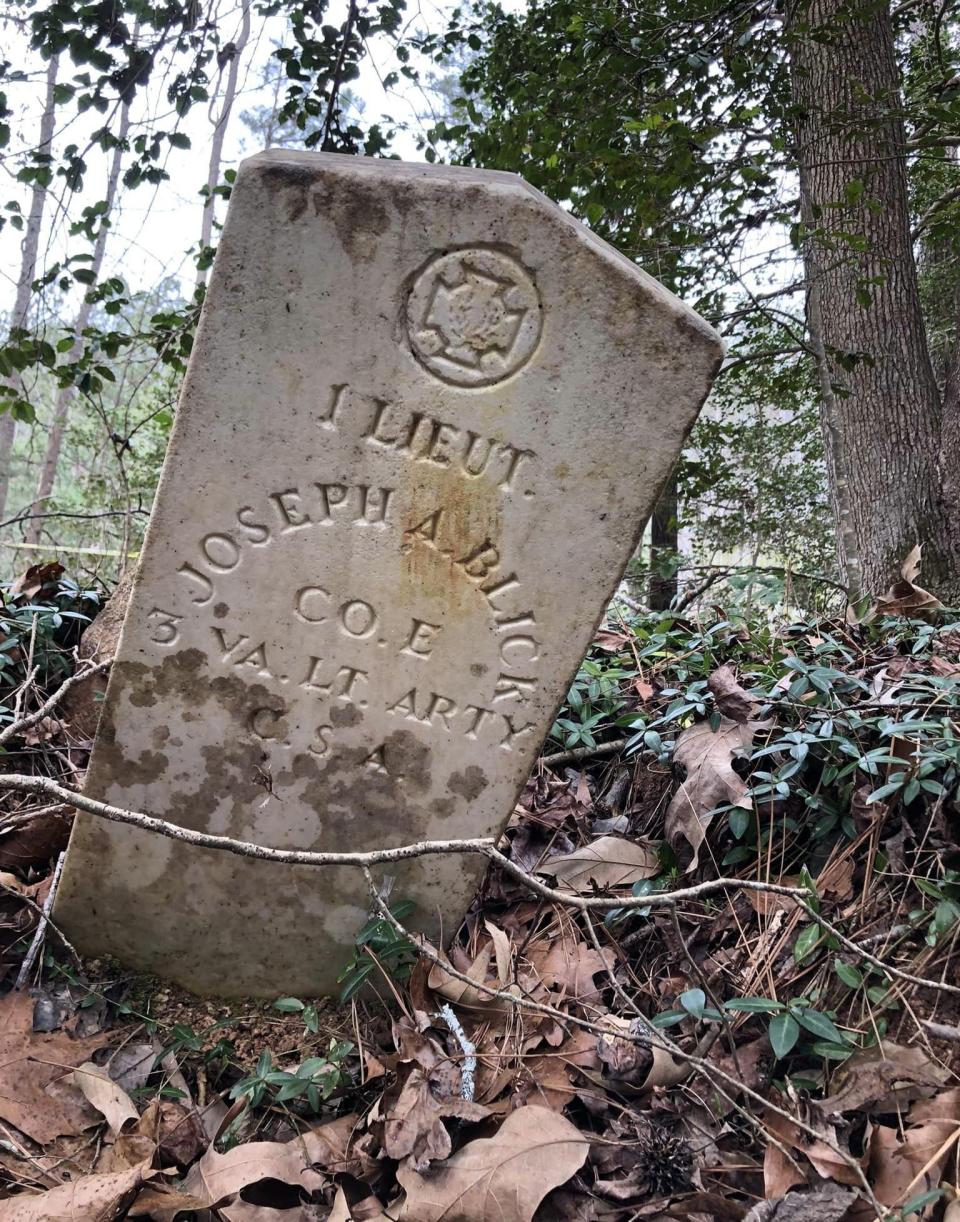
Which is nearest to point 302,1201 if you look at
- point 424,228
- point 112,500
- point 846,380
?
point 424,228

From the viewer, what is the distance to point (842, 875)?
6.33 feet

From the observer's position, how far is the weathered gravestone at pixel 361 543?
5.34 ft

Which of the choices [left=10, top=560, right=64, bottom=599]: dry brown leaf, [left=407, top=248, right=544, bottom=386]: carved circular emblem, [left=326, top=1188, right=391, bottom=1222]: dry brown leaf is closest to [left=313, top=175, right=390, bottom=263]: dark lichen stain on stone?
[left=407, top=248, right=544, bottom=386]: carved circular emblem

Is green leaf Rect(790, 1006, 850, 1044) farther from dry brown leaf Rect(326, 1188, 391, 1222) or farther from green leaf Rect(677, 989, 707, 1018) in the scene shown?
dry brown leaf Rect(326, 1188, 391, 1222)

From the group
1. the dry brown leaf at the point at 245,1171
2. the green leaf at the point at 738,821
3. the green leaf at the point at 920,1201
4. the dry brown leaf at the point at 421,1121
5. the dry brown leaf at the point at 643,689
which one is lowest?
the dry brown leaf at the point at 245,1171

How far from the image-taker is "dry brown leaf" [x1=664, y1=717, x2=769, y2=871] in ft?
6.89

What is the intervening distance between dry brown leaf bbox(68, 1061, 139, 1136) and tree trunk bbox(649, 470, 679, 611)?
3.29 metres

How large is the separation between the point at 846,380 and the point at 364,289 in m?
3.85

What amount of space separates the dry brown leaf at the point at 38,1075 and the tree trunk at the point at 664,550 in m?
3.29

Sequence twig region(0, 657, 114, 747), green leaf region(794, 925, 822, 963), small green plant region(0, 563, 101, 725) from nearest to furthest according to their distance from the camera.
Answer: green leaf region(794, 925, 822, 963) → twig region(0, 657, 114, 747) → small green plant region(0, 563, 101, 725)

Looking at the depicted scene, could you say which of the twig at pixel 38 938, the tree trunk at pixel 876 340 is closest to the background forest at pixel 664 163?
the tree trunk at pixel 876 340

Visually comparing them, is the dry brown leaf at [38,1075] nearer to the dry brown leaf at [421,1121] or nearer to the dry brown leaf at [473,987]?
the dry brown leaf at [421,1121]

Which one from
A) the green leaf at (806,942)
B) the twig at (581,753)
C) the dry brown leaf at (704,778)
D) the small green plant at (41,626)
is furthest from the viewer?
the small green plant at (41,626)

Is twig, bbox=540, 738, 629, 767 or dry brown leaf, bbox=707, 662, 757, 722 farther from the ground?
dry brown leaf, bbox=707, 662, 757, 722
